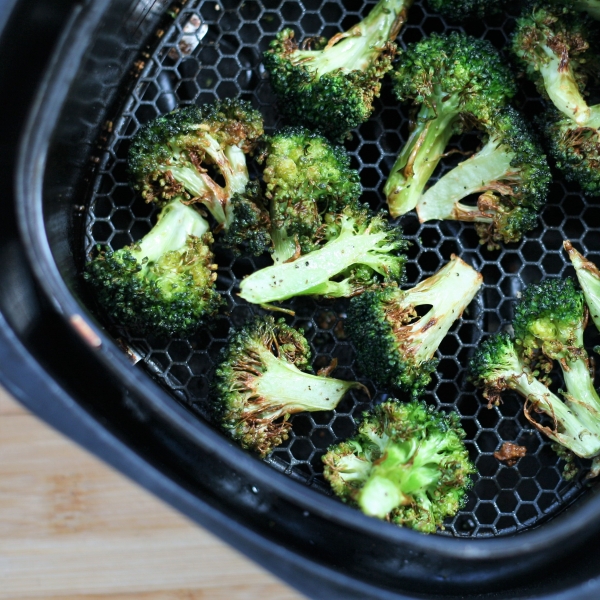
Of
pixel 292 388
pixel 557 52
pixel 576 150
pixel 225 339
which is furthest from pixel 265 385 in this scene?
pixel 557 52

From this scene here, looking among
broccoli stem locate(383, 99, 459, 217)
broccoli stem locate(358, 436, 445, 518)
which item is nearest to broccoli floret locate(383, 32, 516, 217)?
broccoli stem locate(383, 99, 459, 217)

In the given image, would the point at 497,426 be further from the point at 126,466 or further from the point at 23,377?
the point at 23,377

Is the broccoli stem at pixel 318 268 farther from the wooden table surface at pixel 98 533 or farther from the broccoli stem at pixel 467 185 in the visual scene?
the wooden table surface at pixel 98 533

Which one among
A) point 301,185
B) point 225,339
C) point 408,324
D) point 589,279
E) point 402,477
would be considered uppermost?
point 589,279

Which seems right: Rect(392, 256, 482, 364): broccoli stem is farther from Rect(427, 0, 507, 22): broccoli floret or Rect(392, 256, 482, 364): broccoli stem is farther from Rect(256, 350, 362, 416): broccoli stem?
Rect(427, 0, 507, 22): broccoli floret

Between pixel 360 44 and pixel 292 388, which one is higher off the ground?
pixel 360 44

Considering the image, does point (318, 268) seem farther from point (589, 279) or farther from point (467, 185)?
point (589, 279)

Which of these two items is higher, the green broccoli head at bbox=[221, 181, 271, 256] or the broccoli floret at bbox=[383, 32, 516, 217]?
the broccoli floret at bbox=[383, 32, 516, 217]
